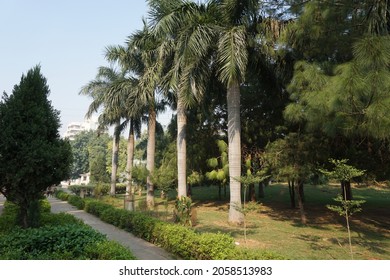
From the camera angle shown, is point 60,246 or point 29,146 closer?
point 60,246

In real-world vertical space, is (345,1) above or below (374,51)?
above

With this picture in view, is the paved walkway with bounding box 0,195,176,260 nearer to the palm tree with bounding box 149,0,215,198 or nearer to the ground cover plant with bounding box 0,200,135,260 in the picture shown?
the ground cover plant with bounding box 0,200,135,260

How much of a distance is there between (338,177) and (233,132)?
17.9ft

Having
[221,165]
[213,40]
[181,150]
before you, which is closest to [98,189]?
[221,165]

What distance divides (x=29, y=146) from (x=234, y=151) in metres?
7.54

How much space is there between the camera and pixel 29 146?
786 cm

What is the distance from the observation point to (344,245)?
10.1 meters

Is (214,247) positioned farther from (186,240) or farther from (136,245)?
(136,245)

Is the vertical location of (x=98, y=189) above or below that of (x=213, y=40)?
below

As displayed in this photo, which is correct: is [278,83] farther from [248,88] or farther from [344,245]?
[344,245]

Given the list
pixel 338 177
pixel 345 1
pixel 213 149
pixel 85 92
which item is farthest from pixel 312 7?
pixel 85 92

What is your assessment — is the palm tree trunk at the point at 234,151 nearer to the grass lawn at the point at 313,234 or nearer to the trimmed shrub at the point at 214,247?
the grass lawn at the point at 313,234

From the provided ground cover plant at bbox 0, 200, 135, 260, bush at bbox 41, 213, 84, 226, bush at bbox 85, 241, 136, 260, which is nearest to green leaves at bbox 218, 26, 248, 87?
bush at bbox 41, 213, 84, 226

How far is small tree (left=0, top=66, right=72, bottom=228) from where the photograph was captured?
775cm
